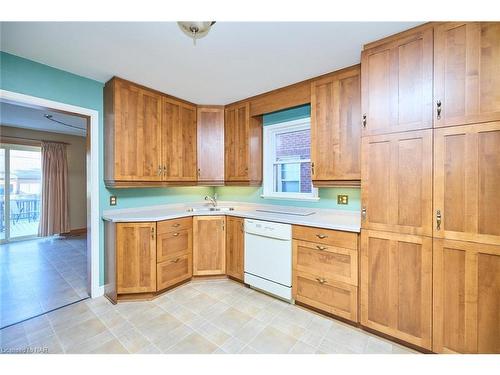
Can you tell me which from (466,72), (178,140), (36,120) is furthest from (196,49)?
(36,120)

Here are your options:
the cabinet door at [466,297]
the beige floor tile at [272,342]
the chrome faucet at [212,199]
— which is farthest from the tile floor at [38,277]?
the cabinet door at [466,297]

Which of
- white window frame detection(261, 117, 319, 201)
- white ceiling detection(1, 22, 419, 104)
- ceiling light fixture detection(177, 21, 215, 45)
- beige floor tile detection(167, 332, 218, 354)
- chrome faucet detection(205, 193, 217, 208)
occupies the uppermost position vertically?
white ceiling detection(1, 22, 419, 104)

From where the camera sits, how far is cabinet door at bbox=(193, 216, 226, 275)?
2.78 metres

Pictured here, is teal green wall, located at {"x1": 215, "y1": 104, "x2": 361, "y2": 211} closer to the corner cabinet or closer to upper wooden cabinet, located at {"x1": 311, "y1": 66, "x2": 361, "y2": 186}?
upper wooden cabinet, located at {"x1": 311, "y1": 66, "x2": 361, "y2": 186}

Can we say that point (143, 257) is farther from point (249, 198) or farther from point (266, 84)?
point (266, 84)

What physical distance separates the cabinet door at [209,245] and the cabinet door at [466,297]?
2139 millimetres

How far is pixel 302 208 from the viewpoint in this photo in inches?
109

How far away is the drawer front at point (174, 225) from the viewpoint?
8.02ft

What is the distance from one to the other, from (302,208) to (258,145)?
1096 millimetres

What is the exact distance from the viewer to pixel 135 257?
234 cm

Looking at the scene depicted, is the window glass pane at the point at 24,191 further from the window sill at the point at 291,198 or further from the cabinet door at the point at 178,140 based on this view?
the window sill at the point at 291,198

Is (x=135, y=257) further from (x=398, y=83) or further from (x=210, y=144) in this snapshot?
(x=398, y=83)

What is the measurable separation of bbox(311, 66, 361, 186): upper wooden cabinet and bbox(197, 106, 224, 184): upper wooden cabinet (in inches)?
56.1

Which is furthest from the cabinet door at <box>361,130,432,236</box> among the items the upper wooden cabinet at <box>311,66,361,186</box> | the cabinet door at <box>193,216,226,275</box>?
the cabinet door at <box>193,216,226,275</box>
